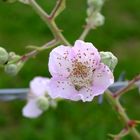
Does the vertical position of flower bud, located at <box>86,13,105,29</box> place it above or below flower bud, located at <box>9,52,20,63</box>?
below

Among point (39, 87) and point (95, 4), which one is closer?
point (95, 4)

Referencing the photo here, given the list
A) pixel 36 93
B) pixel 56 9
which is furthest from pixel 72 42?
pixel 56 9

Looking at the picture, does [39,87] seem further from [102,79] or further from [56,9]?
[102,79]

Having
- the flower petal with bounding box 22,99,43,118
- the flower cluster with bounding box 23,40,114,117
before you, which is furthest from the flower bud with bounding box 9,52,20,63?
the flower petal with bounding box 22,99,43,118

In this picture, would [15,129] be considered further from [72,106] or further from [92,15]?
A: [92,15]

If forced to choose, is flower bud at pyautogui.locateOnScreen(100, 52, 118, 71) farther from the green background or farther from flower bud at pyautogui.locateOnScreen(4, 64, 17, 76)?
the green background

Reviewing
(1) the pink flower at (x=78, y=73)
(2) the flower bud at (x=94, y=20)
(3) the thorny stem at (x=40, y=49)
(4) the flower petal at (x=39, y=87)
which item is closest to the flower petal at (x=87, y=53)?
(1) the pink flower at (x=78, y=73)
